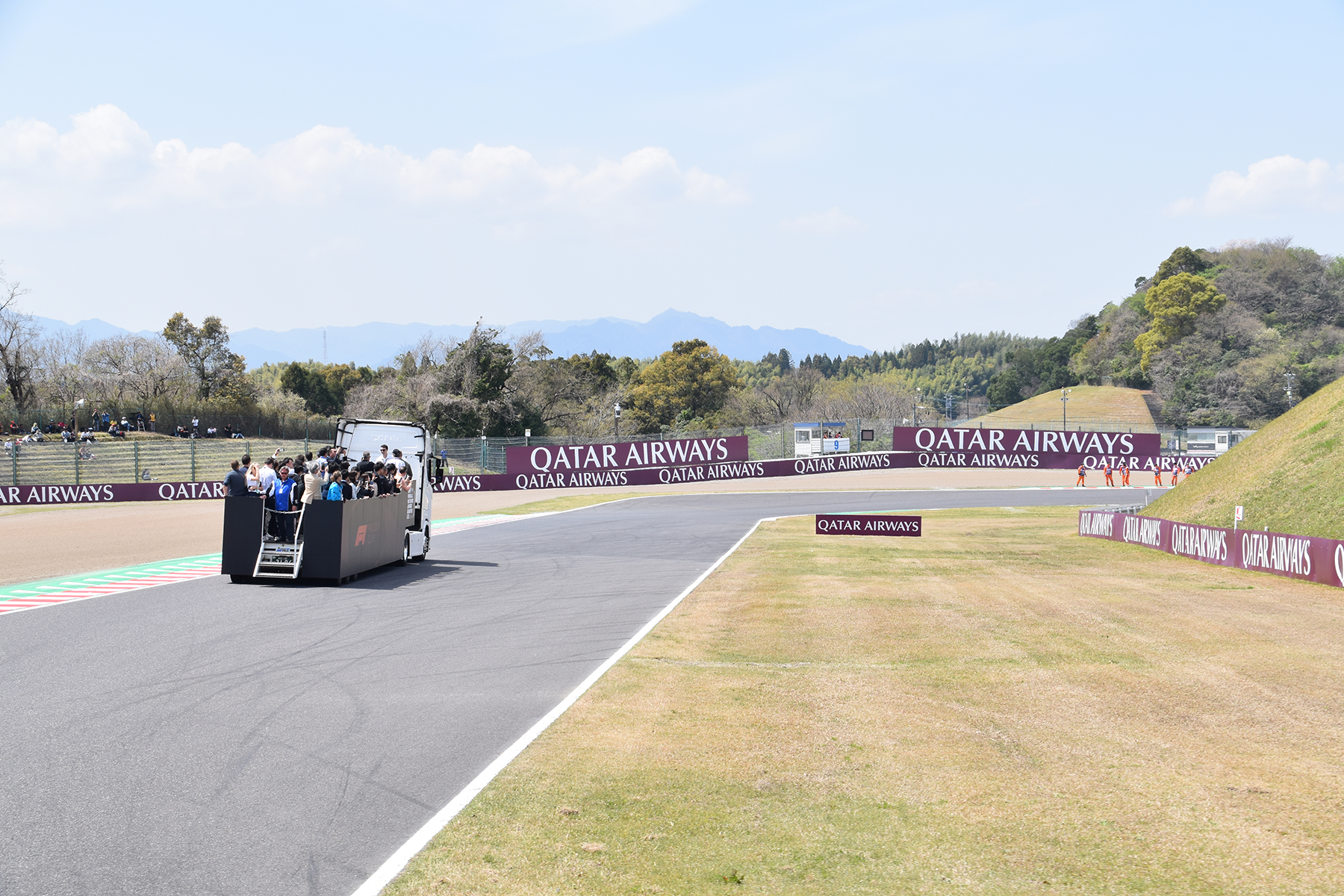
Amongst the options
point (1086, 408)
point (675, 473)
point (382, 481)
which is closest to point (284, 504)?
point (382, 481)

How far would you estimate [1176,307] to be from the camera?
136875 millimetres

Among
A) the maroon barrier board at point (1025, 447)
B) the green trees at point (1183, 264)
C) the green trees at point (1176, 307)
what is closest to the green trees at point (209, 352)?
the maroon barrier board at point (1025, 447)

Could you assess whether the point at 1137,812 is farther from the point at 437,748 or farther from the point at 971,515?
the point at 971,515

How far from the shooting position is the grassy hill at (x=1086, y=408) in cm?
13112

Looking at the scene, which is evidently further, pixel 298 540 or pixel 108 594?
pixel 298 540

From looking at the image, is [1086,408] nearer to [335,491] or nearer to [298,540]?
[335,491]

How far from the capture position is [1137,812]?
596cm

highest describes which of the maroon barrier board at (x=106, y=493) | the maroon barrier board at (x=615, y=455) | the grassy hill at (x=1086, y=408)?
the grassy hill at (x=1086, y=408)

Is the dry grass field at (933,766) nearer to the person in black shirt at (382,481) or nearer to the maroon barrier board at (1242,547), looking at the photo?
the maroon barrier board at (1242,547)

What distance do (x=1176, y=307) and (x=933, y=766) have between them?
14864 centimetres

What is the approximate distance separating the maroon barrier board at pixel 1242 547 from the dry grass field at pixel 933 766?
17.6ft

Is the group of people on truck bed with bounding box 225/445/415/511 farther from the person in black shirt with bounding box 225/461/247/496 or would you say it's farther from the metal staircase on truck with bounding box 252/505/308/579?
the metal staircase on truck with bounding box 252/505/308/579

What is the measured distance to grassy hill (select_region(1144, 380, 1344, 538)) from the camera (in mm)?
24391

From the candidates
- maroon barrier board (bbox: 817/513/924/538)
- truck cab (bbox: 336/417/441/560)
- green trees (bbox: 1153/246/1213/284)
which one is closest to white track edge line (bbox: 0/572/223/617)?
truck cab (bbox: 336/417/441/560)
